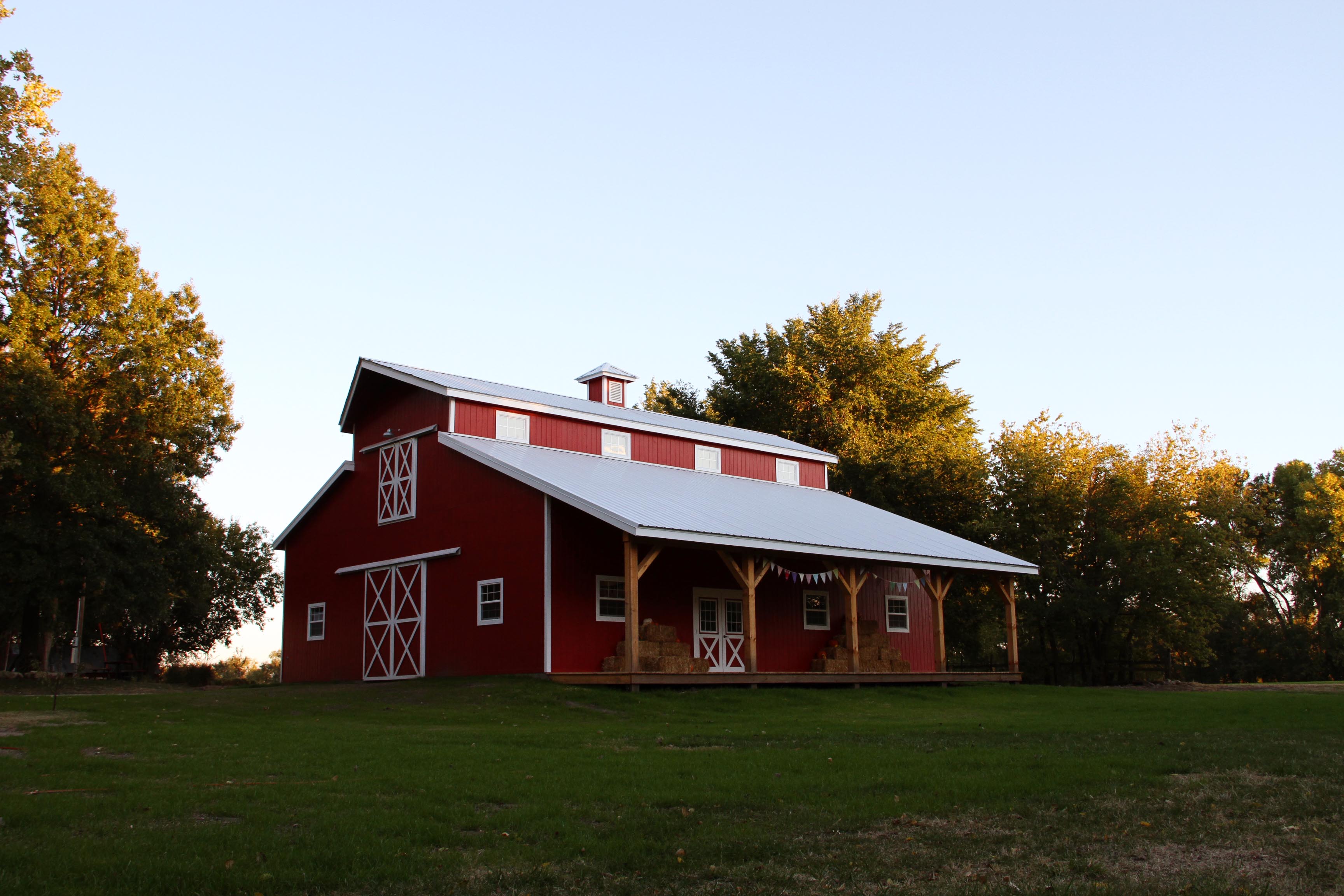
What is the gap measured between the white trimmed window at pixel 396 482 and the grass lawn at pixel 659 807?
37.3 ft

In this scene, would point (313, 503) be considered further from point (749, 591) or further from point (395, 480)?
point (749, 591)

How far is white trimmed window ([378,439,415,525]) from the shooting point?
2706 centimetres

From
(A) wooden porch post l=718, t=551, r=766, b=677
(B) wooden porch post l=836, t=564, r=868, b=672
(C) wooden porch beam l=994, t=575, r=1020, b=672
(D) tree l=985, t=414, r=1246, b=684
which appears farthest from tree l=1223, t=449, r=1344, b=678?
(A) wooden porch post l=718, t=551, r=766, b=677

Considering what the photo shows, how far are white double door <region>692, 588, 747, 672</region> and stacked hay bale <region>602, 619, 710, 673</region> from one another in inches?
98.3

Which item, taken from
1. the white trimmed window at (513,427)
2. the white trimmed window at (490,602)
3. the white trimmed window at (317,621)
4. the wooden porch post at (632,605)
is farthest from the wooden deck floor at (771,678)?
the white trimmed window at (317,621)

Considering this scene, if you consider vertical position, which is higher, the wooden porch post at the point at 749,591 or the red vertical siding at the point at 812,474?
the red vertical siding at the point at 812,474

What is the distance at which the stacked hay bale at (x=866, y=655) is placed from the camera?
26203 millimetres

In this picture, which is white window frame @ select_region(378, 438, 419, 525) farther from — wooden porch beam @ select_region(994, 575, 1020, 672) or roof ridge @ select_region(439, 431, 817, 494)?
wooden porch beam @ select_region(994, 575, 1020, 672)

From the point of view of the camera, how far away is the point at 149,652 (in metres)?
44.0

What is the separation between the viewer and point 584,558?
23.5 meters

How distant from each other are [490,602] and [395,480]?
525cm

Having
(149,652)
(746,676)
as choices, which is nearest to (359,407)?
(746,676)

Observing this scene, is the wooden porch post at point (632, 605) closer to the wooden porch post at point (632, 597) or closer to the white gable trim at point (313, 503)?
the wooden porch post at point (632, 597)

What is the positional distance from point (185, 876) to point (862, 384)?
45964 mm
